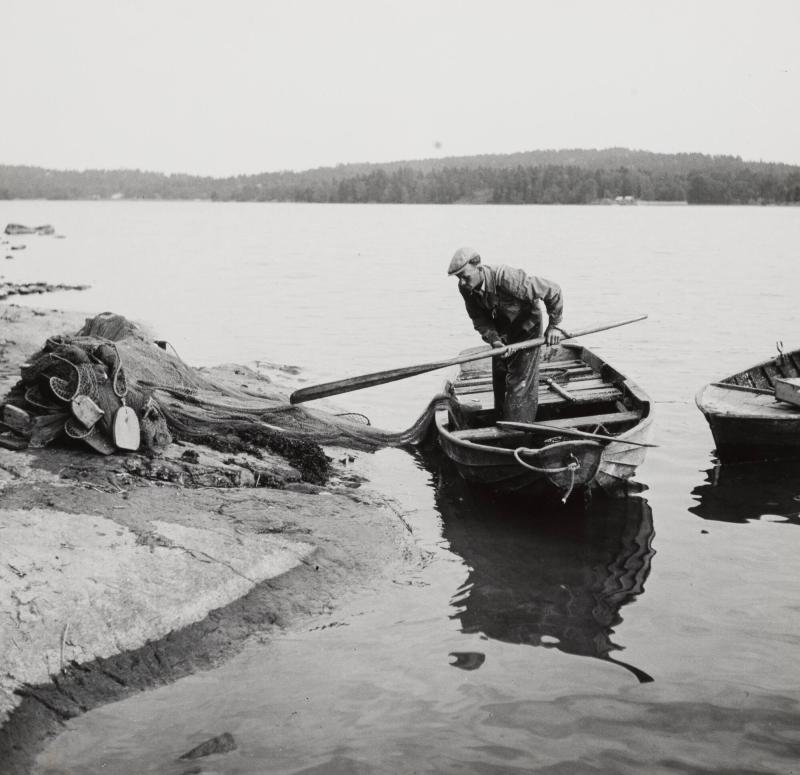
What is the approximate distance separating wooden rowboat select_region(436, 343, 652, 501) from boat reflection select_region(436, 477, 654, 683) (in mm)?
326

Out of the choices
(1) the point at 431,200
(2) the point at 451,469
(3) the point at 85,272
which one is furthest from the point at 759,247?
(1) the point at 431,200

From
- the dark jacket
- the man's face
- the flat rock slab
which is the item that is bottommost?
the flat rock slab

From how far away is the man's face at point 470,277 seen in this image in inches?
332

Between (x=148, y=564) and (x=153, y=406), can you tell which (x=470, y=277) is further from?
(x=148, y=564)

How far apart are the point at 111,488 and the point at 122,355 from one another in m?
2.75

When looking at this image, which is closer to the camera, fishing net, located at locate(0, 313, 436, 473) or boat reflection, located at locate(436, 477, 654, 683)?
boat reflection, located at locate(436, 477, 654, 683)

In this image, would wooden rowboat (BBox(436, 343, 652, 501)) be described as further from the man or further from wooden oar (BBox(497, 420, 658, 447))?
the man

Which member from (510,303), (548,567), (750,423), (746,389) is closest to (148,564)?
(548,567)

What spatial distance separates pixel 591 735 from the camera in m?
4.99

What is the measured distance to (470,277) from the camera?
334 inches

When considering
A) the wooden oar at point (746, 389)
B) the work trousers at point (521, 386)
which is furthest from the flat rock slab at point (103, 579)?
the wooden oar at point (746, 389)

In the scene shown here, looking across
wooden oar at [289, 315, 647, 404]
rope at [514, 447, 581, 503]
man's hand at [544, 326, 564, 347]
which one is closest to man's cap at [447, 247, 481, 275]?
wooden oar at [289, 315, 647, 404]

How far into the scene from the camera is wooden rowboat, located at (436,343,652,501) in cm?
773

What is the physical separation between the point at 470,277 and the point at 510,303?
60 centimetres
